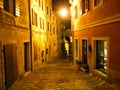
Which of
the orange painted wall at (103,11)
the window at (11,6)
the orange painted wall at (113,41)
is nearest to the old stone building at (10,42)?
the window at (11,6)

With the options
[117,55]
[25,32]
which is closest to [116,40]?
[117,55]

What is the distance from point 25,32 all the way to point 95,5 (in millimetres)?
5285

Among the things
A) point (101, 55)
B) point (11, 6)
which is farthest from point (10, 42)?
point (101, 55)

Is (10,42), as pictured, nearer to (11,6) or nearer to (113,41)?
→ (11,6)

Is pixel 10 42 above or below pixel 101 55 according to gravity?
above

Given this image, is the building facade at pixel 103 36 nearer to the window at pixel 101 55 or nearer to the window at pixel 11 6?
the window at pixel 101 55

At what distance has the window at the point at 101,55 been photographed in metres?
11.0

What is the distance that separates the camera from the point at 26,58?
1394cm

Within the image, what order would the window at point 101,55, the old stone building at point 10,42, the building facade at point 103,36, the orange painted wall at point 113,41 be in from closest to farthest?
the old stone building at point 10,42
the orange painted wall at point 113,41
the building facade at point 103,36
the window at point 101,55

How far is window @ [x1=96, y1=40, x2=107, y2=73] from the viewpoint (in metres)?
11.0

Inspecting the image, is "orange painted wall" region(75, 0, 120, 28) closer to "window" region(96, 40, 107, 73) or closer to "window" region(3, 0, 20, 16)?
"window" region(96, 40, 107, 73)

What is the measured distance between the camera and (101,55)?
11484 mm

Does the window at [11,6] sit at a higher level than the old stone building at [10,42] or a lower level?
higher

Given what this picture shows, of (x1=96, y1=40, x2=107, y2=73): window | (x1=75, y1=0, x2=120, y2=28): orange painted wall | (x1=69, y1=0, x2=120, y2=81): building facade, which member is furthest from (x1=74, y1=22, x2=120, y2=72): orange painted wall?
(x1=96, y1=40, x2=107, y2=73): window
